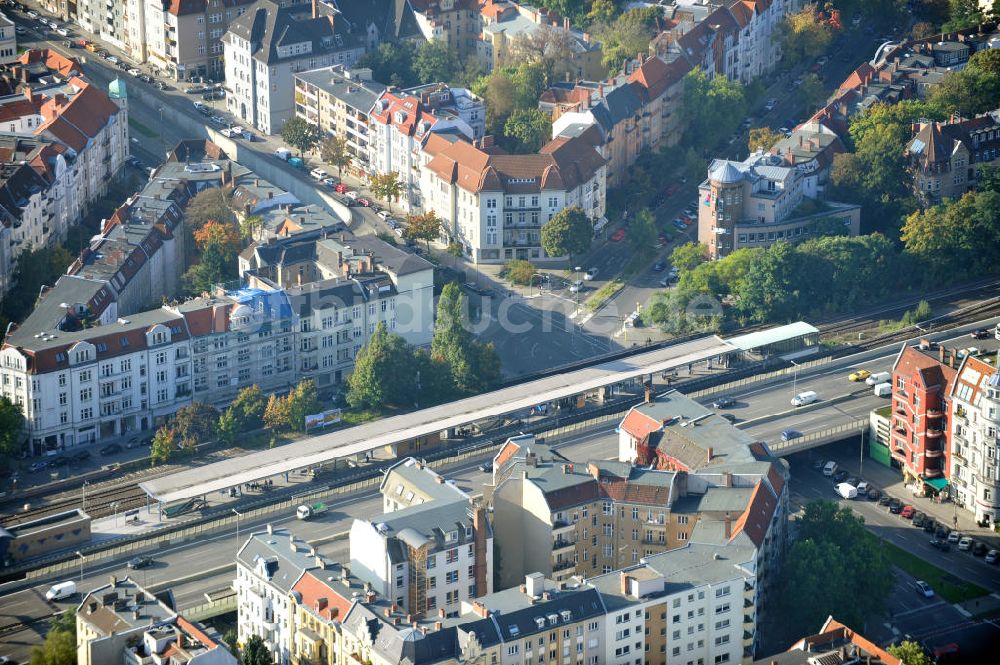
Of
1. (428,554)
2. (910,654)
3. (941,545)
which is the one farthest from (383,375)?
(910,654)

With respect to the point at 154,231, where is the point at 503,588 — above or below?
below

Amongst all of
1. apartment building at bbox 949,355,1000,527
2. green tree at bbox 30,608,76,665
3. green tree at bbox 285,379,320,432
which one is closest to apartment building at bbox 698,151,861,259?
apartment building at bbox 949,355,1000,527

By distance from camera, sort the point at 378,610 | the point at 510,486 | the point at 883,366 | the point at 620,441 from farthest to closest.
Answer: the point at 883,366
the point at 620,441
the point at 510,486
the point at 378,610

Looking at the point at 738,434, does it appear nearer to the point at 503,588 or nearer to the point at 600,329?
the point at 503,588

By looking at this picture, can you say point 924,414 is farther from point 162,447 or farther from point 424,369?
point 162,447

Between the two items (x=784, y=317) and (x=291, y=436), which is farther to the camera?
(x=784, y=317)

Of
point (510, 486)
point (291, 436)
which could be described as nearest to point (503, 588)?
point (510, 486)
